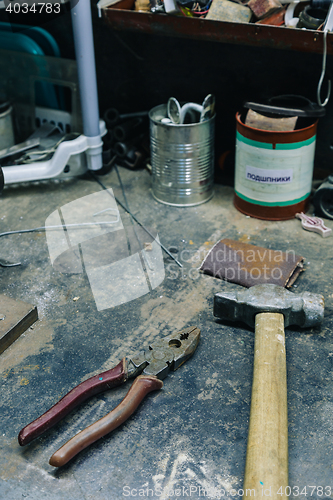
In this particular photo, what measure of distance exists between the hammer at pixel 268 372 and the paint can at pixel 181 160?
39.1 inches

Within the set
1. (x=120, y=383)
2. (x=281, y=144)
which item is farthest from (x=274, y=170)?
(x=120, y=383)

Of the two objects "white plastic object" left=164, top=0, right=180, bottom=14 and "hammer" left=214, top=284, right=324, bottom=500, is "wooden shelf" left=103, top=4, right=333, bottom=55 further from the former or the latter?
"hammer" left=214, top=284, right=324, bottom=500

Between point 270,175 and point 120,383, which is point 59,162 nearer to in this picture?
point 270,175

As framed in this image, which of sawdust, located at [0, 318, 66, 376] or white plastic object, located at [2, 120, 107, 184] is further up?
white plastic object, located at [2, 120, 107, 184]

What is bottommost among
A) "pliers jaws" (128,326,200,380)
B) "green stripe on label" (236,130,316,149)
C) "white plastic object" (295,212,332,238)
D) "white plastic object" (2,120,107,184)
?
"white plastic object" (295,212,332,238)

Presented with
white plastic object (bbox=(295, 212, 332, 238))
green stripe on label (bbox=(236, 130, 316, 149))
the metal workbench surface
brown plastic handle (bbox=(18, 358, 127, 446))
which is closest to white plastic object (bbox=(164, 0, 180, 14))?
green stripe on label (bbox=(236, 130, 316, 149))

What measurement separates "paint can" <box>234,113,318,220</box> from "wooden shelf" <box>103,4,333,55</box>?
1.19 ft

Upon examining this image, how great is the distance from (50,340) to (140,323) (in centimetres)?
34

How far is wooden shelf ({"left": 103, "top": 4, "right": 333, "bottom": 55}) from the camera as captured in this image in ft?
6.77

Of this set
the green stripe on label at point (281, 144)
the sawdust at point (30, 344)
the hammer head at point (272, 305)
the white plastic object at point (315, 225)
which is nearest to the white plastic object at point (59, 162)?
the green stripe on label at point (281, 144)

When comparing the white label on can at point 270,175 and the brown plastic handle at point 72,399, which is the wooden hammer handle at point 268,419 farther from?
the white label on can at point 270,175

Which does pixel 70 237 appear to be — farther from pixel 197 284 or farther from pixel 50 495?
pixel 50 495

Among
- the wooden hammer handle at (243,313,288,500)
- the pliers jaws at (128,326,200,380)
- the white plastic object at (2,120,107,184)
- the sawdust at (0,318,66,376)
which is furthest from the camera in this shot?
the white plastic object at (2,120,107,184)

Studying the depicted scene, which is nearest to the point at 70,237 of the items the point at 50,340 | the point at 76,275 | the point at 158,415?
the point at 76,275
